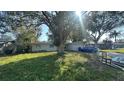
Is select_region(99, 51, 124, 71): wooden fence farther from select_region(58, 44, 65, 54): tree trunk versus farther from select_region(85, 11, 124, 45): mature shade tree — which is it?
select_region(58, 44, 65, 54): tree trunk

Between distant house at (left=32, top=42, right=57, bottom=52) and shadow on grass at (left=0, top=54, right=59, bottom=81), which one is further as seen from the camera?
distant house at (left=32, top=42, right=57, bottom=52)

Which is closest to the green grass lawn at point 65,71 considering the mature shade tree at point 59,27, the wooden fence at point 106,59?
the wooden fence at point 106,59

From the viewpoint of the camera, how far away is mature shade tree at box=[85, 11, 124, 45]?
486 cm

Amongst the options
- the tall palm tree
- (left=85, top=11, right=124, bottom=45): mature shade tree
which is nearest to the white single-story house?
(left=85, top=11, right=124, bottom=45): mature shade tree

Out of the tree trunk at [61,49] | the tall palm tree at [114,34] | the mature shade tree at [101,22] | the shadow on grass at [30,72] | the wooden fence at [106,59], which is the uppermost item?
the mature shade tree at [101,22]

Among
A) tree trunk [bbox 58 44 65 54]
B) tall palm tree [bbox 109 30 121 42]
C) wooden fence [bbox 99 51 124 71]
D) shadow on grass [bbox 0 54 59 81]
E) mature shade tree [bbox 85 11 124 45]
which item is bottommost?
shadow on grass [bbox 0 54 59 81]

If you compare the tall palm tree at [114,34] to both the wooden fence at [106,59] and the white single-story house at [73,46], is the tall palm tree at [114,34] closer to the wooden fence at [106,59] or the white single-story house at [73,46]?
the wooden fence at [106,59]

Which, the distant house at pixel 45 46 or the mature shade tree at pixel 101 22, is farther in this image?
the distant house at pixel 45 46

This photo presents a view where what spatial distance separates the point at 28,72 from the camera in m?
4.85

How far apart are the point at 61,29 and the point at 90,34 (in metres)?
1.26

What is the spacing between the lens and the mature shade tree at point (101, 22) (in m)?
4.86

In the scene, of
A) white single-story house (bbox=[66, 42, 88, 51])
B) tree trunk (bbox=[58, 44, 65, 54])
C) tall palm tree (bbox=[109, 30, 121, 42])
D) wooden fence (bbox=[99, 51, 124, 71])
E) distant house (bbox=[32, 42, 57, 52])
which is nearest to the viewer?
tall palm tree (bbox=[109, 30, 121, 42])
